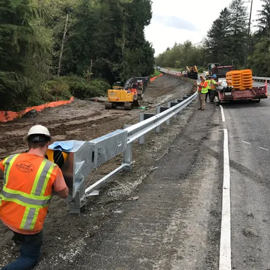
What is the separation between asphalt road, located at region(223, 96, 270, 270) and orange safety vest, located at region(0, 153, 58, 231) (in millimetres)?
1930

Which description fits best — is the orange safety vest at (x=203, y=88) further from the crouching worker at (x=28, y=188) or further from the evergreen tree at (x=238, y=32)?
the evergreen tree at (x=238, y=32)

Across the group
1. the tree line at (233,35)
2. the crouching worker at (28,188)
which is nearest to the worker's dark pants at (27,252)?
the crouching worker at (28,188)

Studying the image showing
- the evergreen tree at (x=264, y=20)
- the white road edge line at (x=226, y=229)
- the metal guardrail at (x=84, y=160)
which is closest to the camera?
the white road edge line at (x=226, y=229)

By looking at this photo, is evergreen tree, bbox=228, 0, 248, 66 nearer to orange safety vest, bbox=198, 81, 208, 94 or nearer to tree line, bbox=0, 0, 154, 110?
tree line, bbox=0, 0, 154, 110

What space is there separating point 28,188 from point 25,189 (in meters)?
0.03

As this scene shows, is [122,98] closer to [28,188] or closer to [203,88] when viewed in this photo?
[203,88]

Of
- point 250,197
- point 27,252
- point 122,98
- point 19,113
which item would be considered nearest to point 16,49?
point 19,113

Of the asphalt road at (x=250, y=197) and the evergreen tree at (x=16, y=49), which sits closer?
the asphalt road at (x=250, y=197)

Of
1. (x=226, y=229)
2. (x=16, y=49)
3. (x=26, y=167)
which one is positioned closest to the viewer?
(x=26, y=167)

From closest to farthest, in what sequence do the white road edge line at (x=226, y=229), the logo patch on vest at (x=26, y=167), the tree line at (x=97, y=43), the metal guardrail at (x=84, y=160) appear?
the logo patch on vest at (x=26, y=167)
the white road edge line at (x=226, y=229)
the metal guardrail at (x=84, y=160)
the tree line at (x=97, y=43)

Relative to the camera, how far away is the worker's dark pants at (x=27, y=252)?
277 centimetres

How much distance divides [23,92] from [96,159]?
38.4 ft

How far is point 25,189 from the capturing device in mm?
2729

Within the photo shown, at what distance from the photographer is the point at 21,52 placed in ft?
45.5
